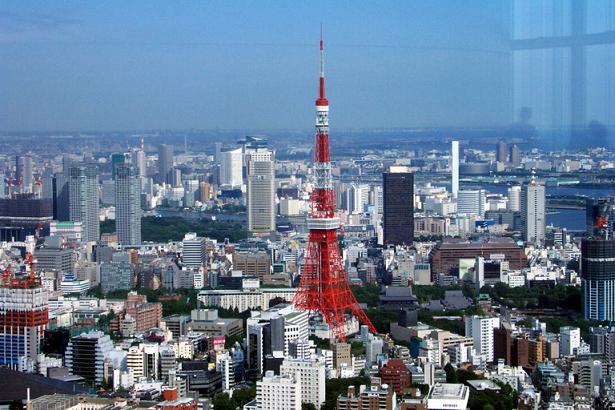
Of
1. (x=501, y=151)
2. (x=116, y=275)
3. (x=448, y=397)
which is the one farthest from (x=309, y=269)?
(x=501, y=151)

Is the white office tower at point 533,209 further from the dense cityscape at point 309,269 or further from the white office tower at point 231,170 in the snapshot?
the white office tower at point 231,170

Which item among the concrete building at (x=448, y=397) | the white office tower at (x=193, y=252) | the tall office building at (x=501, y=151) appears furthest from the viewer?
the white office tower at (x=193, y=252)

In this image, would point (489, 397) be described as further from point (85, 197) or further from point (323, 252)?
point (85, 197)

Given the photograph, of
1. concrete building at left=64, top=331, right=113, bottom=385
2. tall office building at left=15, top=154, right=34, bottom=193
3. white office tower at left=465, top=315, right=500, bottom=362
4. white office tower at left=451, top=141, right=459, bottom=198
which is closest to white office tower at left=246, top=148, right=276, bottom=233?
white office tower at left=451, top=141, right=459, bottom=198

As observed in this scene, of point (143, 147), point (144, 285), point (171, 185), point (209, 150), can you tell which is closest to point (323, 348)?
point (144, 285)

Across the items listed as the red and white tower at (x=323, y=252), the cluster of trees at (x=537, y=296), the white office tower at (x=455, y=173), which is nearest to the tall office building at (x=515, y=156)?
the white office tower at (x=455, y=173)

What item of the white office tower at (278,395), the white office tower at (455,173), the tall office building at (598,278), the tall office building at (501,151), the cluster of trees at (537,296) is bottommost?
the white office tower at (278,395)
